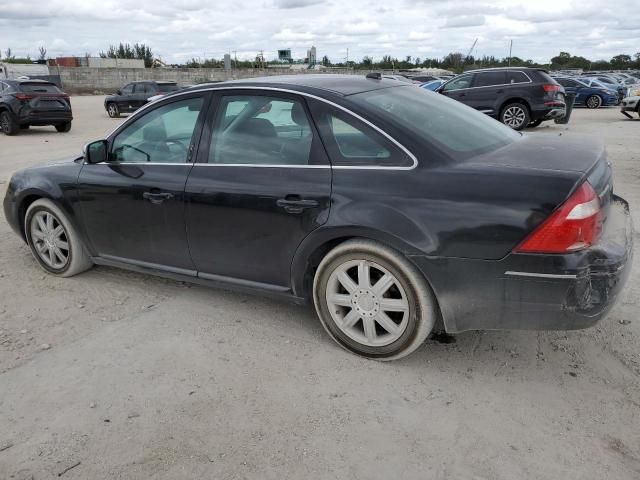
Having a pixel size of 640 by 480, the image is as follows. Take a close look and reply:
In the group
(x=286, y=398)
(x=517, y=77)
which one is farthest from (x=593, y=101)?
(x=286, y=398)

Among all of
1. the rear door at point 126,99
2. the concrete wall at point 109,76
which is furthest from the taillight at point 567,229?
the concrete wall at point 109,76

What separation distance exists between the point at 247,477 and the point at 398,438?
0.72 metres

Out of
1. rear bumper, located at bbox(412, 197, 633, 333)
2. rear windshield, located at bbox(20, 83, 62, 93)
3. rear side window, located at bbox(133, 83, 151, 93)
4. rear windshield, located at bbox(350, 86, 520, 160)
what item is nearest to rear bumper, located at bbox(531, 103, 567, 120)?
rear windshield, located at bbox(350, 86, 520, 160)

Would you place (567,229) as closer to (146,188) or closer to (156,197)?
(156,197)

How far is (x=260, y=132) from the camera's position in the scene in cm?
358

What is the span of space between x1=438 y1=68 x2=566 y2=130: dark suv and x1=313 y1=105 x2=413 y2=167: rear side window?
40.3ft

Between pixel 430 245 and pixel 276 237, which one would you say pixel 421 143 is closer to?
pixel 430 245

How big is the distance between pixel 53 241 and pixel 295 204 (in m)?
2.56

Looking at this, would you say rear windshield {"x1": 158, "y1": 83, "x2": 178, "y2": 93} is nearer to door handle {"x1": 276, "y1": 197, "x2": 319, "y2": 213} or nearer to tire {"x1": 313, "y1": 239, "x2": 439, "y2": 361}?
door handle {"x1": 276, "y1": 197, "x2": 319, "y2": 213}

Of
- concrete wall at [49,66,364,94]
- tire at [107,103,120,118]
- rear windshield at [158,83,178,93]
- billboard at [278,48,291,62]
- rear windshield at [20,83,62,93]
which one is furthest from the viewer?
billboard at [278,48,291,62]

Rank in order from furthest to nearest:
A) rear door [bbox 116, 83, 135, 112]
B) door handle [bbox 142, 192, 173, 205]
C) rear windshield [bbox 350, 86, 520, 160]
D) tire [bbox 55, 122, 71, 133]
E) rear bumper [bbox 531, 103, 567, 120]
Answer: rear door [bbox 116, 83, 135, 112] < tire [bbox 55, 122, 71, 133] < rear bumper [bbox 531, 103, 567, 120] < door handle [bbox 142, 192, 173, 205] < rear windshield [bbox 350, 86, 520, 160]

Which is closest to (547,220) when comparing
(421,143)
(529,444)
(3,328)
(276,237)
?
(421,143)

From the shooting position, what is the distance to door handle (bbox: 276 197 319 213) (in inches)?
127

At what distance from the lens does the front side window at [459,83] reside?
625 inches
